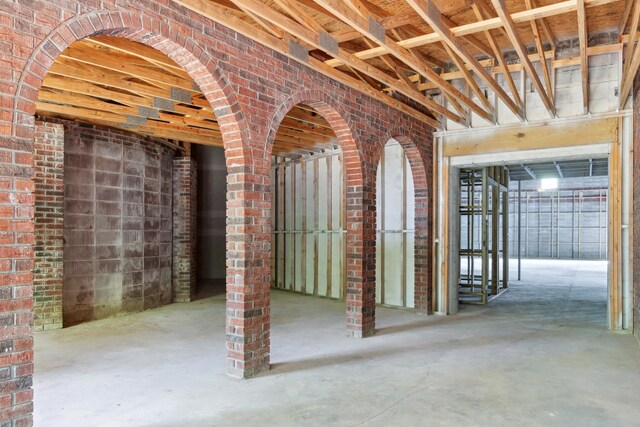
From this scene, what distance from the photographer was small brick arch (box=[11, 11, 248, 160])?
273cm

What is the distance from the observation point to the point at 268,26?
167 inches

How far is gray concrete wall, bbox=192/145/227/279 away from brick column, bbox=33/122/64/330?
676 centimetres

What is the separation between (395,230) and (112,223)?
507 centimetres

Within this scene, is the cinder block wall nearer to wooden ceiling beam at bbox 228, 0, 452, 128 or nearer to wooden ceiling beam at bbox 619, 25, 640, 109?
wooden ceiling beam at bbox 228, 0, 452, 128

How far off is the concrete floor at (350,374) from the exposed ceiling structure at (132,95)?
3161mm

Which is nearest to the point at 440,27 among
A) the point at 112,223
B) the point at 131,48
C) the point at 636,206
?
the point at 131,48

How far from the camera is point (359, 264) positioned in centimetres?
611

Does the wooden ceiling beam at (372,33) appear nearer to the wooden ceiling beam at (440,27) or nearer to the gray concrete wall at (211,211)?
the wooden ceiling beam at (440,27)

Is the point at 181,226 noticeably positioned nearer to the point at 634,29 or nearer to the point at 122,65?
the point at 122,65

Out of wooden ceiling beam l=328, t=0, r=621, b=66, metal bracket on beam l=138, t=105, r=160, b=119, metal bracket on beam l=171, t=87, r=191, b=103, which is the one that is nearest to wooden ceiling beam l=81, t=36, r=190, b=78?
metal bracket on beam l=171, t=87, r=191, b=103

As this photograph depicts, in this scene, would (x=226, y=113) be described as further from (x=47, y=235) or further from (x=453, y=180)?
(x=453, y=180)

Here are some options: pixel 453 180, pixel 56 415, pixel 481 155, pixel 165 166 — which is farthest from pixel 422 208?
pixel 56 415

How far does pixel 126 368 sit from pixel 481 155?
606cm

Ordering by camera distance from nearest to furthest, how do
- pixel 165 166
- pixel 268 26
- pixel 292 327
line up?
pixel 268 26, pixel 292 327, pixel 165 166
